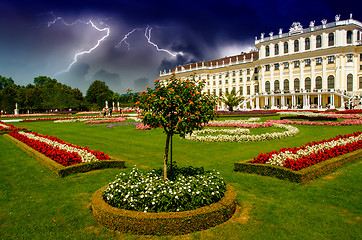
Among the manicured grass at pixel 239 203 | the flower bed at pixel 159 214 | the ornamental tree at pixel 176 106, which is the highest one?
the ornamental tree at pixel 176 106

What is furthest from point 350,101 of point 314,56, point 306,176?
point 306,176

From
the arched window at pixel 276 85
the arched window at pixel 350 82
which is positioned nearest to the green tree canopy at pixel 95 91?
the arched window at pixel 276 85

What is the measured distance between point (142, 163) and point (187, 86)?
4.90 meters

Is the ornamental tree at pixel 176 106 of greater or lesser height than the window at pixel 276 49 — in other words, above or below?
below

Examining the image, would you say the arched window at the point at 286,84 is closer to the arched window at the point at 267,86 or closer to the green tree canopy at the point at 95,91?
the arched window at the point at 267,86

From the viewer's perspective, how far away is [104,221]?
441 cm

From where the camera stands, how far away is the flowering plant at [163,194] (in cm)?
441

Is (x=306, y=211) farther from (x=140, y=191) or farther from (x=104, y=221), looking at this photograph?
(x=104, y=221)

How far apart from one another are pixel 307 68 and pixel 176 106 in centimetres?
5968

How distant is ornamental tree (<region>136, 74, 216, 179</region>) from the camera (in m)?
4.94

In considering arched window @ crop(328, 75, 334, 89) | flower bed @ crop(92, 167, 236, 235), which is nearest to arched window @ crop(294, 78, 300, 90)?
arched window @ crop(328, 75, 334, 89)

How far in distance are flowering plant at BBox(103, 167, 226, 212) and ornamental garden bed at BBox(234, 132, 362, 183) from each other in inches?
95.1

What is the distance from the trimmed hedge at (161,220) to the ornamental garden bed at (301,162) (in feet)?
9.46

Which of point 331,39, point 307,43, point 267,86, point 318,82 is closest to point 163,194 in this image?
point 318,82
